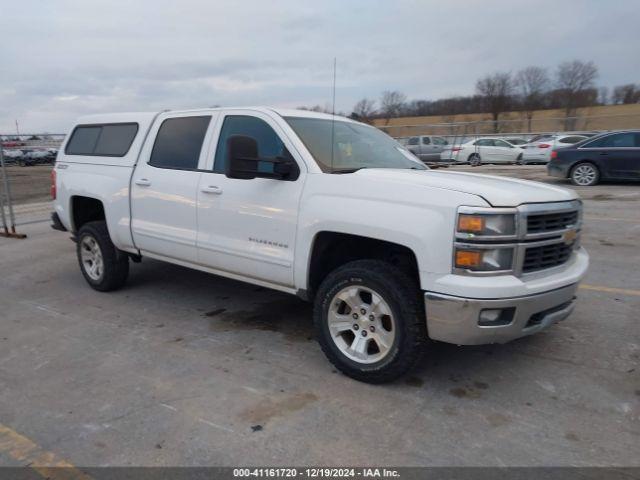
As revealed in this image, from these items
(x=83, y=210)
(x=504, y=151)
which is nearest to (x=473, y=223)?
(x=83, y=210)

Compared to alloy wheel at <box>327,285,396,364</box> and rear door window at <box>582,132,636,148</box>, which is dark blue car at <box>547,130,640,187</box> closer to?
rear door window at <box>582,132,636,148</box>

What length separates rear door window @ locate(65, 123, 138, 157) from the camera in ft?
18.0

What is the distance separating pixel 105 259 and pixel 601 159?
12.5m

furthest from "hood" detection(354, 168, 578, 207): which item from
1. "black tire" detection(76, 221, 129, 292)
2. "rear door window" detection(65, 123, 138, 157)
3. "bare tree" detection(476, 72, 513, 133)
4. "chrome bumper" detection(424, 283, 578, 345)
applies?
"bare tree" detection(476, 72, 513, 133)

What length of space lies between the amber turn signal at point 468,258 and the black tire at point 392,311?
41cm

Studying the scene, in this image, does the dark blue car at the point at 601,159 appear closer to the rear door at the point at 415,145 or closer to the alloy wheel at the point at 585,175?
the alloy wheel at the point at 585,175

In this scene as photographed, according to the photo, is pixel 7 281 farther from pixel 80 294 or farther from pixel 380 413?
pixel 380 413

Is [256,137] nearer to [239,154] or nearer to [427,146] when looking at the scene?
[239,154]

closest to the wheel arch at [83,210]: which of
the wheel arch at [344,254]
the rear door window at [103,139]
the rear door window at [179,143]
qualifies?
the rear door window at [103,139]

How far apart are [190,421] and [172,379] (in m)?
0.60

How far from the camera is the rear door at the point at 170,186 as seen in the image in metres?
4.68

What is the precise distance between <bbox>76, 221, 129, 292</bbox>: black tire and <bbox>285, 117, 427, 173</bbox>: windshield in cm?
263

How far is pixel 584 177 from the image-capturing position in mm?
13734

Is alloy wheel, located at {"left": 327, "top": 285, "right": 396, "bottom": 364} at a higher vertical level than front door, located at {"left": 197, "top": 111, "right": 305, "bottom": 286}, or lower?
lower
